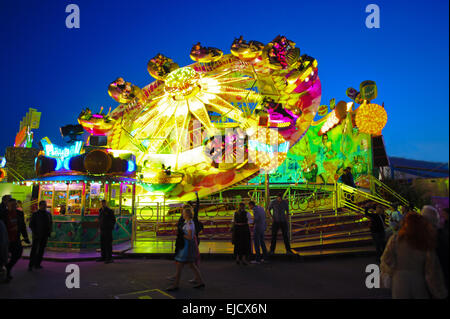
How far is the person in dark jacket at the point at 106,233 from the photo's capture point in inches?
384

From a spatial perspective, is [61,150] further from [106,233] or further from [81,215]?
[106,233]

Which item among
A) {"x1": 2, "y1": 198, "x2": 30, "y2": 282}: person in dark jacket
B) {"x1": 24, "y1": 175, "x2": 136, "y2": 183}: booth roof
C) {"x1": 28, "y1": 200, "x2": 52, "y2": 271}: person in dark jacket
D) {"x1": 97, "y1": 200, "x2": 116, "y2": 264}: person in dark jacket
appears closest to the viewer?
{"x1": 2, "y1": 198, "x2": 30, "y2": 282}: person in dark jacket

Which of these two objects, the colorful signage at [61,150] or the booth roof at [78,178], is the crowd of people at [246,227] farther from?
the colorful signage at [61,150]

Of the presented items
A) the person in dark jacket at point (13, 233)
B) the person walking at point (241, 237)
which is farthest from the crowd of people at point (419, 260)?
the person in dark jacket at point (13, 233)

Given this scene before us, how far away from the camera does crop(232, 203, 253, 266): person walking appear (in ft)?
29.8

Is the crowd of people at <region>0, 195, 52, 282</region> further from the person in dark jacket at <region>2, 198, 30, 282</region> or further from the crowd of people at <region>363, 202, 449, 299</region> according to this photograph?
the crowd of people at <region>363, 202, 449, 299</region>

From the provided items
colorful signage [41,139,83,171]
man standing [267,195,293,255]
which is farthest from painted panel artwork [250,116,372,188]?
man standing [267,195,293,255]

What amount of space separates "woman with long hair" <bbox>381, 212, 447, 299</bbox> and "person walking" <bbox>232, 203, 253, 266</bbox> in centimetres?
549

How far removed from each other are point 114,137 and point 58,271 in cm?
1546

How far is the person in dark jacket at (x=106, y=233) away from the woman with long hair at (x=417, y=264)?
814 centimetres

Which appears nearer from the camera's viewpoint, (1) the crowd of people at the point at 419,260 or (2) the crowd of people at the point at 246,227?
(1) the crowd of people at the point at 419,260

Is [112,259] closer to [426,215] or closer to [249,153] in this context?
[426,215]
